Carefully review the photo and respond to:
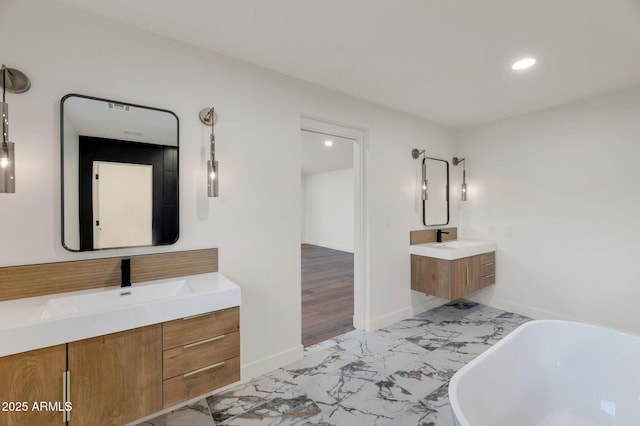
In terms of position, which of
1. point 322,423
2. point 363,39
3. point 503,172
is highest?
point 363,39

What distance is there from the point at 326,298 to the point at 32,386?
3.30 metres

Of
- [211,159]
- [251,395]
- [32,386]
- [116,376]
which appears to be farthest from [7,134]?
[251,395]

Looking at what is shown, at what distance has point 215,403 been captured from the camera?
202cm

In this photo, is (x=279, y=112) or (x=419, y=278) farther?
(x=419, y=278)

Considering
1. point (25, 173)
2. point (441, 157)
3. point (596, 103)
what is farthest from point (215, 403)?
point (596, 103)

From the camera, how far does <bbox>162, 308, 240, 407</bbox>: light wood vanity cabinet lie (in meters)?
1.53

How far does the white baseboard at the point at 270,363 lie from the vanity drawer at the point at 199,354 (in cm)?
66

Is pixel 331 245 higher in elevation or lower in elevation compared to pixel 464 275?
lower

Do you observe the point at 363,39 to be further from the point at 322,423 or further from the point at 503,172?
the point at 503,172

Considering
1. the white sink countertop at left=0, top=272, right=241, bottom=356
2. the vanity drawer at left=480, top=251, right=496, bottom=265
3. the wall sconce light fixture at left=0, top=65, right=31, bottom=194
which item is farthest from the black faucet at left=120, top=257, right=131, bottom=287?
the vanity drawer at left=480, top=251, right=496, bottom=265

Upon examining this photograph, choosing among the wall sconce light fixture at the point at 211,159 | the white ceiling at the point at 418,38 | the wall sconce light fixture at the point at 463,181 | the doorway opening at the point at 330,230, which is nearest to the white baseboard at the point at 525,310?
the wall sconce light fixture at the point at 463,181

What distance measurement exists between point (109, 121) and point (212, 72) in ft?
2.55

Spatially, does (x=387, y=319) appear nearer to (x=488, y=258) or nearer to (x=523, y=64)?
(x=488, y=258)

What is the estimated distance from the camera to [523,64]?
2287 millimetres
